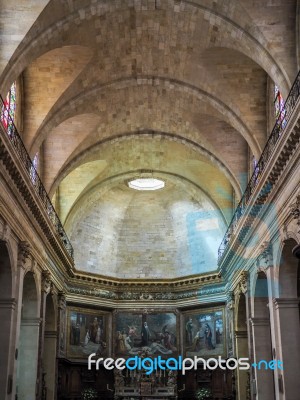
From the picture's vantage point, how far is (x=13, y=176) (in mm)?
14414

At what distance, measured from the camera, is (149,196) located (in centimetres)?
2967

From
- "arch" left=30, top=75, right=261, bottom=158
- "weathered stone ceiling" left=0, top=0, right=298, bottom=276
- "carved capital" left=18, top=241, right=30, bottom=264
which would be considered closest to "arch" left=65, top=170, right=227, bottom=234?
"weathered stone ceiling" left=0, top=0, right=298, bottom=276

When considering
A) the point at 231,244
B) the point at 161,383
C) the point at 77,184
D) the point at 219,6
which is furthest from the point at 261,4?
the point at 161,383

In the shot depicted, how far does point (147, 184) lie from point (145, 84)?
10.3 meters

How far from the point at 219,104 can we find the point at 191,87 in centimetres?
120

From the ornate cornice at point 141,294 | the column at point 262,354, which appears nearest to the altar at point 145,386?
the ornate cornice at point 141,294

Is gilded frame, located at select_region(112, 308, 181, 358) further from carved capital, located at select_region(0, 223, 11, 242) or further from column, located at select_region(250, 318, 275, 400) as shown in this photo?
carved capital, located at select_region(0, 223, 11, 242)

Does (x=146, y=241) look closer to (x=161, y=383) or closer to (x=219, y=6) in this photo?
(x=161, y=383)

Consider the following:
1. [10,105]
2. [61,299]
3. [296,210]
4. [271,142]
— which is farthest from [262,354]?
[10,105]

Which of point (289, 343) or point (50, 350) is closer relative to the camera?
point (289, 343)

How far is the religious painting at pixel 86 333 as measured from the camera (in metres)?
25.3

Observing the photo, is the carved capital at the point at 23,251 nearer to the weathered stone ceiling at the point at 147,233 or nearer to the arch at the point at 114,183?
the arch at the point at 114,183

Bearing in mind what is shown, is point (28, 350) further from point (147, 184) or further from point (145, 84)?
point (147, 184)

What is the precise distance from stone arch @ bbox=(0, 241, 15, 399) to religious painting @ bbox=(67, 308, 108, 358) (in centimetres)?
1025
